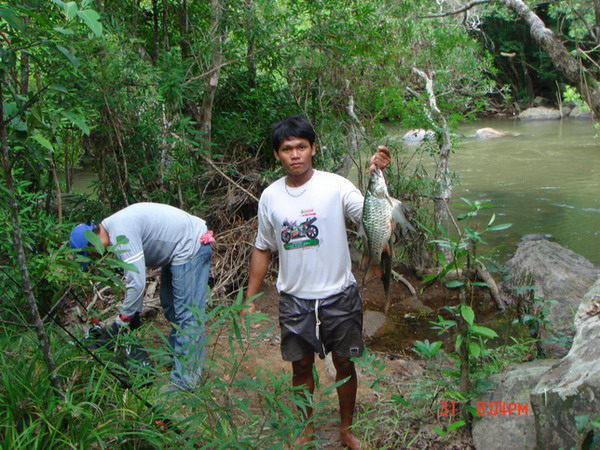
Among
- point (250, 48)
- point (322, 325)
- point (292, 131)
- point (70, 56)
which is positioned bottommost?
point (322, 325)

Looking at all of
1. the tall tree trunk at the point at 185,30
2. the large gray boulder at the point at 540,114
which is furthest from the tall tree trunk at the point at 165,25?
the large gray boulder at the point at 540,114

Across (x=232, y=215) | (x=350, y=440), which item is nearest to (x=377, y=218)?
(x=350, y=440)

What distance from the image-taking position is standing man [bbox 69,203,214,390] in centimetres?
366

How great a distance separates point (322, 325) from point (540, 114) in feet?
90.1

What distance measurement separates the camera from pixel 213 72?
5918 mm

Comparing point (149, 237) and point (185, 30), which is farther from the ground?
point (185, 30)

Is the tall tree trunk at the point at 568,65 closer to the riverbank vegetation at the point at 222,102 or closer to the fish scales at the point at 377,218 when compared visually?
the riverbank vegetation at the point at 222,102

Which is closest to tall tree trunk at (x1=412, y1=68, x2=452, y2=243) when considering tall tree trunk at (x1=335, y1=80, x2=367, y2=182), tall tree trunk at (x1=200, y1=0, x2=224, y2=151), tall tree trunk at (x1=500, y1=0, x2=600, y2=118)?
tall tree trunk at (x1=335, y1=80, x2=367, y2=182)

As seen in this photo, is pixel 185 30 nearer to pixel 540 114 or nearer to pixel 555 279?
pixel 555 279

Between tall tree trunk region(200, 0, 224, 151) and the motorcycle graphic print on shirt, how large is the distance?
115 inches

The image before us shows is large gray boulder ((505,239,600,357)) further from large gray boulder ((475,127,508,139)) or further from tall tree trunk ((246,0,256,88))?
large gray boulder ((475,127,508,139))

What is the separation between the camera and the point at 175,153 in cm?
596
